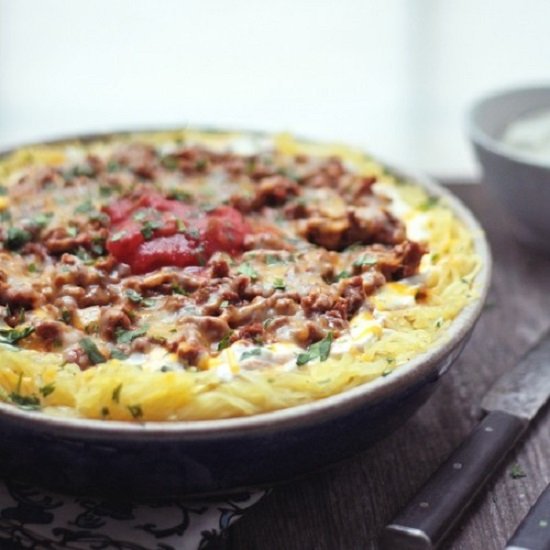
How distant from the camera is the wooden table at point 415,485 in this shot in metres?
3.69

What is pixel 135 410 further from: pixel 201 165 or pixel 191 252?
pixel 201 165

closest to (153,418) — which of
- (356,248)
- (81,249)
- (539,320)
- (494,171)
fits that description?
(81,249)

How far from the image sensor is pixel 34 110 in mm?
10000

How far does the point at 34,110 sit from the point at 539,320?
6.26 m

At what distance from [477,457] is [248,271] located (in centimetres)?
117

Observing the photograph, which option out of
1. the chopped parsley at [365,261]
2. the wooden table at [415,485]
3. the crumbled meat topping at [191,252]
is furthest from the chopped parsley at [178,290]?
the wooden table at [415,485]

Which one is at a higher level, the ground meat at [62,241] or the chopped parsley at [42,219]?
the chopped parsley at [42,219]

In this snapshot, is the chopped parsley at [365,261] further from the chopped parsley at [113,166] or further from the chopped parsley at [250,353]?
the chopped parsley at [113,166]

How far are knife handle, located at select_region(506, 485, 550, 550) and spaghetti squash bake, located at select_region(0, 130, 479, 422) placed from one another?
2.25ft

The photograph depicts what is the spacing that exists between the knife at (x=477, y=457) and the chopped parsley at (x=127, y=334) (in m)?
1.13

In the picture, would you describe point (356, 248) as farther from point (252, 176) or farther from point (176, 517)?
point (176, 517)

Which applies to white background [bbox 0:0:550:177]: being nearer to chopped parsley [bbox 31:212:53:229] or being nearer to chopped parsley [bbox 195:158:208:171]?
chopped parsley [bbox 195:158:208:171]

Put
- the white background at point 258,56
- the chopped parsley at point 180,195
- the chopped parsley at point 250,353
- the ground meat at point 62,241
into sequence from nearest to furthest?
the chopped parsley at point 250,353 < the ground meat at point 62,241 < the chopped parsley at point 180,195 < the white background at point 258,56

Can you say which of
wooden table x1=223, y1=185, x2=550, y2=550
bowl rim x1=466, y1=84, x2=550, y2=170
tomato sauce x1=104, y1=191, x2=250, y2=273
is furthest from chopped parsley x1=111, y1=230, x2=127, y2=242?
bowl rim x1=466, y1=84, x2=550, y2=170
